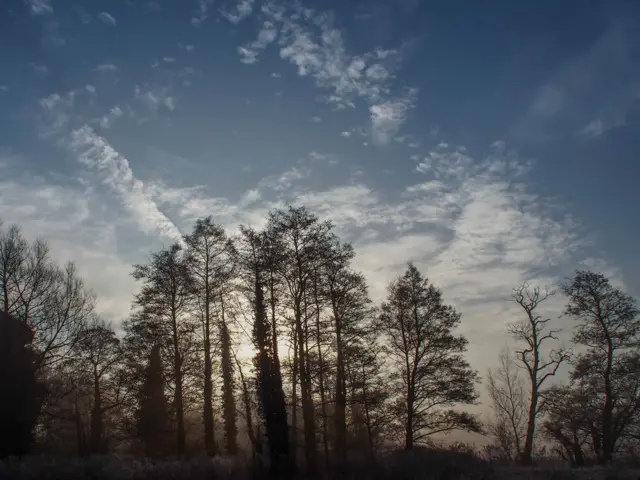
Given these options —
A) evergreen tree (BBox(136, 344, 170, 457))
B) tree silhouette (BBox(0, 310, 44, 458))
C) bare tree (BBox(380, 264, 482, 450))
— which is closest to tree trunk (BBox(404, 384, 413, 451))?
bare tree (BBox(380, 264, 482, 450))

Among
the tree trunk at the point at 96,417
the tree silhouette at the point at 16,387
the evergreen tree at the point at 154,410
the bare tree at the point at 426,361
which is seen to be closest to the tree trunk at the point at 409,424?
the bare tree at the point at 426,361

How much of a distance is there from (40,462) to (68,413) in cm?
2769

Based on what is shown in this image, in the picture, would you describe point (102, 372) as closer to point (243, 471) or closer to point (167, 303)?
point (167, 303)

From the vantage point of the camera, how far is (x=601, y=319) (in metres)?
24.2

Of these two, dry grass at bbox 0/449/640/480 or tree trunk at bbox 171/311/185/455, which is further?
tree trunk at bbox 171/311/185/455

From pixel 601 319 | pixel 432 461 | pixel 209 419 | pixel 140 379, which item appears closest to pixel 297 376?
pixel 209 419

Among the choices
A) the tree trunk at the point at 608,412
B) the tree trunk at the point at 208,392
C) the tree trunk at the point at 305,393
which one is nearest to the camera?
the tree trunk at the point at 305,393

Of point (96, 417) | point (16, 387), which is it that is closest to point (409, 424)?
point (16, 387)

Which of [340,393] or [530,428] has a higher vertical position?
[340,393]

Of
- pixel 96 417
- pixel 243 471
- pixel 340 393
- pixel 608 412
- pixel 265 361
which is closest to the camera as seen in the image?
pixel 243 471

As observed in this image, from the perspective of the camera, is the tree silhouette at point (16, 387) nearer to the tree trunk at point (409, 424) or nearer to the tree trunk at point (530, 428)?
the tree trunk at point (409, 424)

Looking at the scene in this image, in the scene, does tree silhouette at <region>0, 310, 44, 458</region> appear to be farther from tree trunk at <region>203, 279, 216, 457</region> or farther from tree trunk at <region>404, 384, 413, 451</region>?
tree trunk at <region>404, 384, 413, 451</region>

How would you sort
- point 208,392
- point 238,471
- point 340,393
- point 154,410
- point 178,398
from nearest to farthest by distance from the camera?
point 238,471 < point 340,393 < point 208,392 < point 178,398 < point 154,410

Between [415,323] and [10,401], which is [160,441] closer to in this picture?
[10,401]
